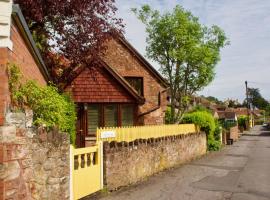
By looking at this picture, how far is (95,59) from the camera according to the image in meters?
15.6

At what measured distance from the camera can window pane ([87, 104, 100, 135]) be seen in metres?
21.2

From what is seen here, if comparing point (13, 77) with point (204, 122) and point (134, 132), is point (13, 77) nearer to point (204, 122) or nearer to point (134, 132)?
point (134, 132)

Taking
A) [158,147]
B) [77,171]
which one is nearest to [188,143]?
[158,147]

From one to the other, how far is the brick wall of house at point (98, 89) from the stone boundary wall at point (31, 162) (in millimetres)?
12636

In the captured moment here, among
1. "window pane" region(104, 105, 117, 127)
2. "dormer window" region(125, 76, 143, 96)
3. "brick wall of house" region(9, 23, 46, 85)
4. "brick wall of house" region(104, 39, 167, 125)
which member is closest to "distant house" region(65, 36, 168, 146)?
"window pane" region(104, 105, 117, 127)

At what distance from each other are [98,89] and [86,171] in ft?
37.6

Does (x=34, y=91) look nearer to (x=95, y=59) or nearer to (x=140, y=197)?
(x=140, y=197)

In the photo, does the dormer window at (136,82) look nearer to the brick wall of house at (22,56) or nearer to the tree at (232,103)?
the brick wall of house at (22,56)

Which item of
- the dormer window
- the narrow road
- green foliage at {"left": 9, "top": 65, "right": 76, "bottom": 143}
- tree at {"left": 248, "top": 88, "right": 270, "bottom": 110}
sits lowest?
the narrow road

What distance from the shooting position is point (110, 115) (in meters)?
21.7

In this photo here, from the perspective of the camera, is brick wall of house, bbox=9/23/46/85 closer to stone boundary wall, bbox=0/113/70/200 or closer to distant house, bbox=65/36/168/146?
stone boundary wall, bbox=0/113/70/200

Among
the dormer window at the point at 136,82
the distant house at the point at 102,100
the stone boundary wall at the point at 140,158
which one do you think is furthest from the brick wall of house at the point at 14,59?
the dormer window at the point at 136,82

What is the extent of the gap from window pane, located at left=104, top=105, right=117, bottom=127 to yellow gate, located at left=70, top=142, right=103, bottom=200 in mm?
10062

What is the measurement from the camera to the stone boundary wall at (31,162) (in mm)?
6215
